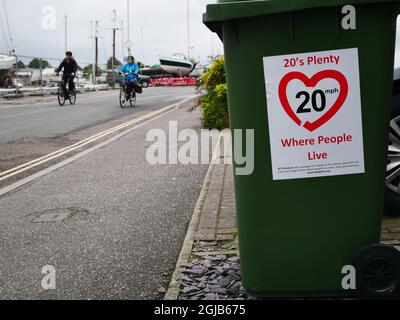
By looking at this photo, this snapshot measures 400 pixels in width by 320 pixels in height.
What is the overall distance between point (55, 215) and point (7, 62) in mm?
26815

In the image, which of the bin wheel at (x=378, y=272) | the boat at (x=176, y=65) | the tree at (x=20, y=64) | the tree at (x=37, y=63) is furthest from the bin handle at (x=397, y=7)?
the boat at (x=176, y=65)

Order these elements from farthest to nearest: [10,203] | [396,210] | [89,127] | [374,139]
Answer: [89,127], [10,203], [396,210], [374,139]

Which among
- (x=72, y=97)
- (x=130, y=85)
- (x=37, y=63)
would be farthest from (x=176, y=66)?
(x=130, y=85)

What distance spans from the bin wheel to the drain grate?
3099 mm

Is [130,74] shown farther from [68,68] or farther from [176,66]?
[176,66]

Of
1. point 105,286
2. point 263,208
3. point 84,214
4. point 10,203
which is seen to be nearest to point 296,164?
point 263,208

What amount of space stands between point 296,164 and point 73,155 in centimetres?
650

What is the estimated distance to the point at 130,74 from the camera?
18.4m

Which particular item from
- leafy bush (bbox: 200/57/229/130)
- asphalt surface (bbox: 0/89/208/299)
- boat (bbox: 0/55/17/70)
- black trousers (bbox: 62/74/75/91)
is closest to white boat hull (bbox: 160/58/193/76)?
boat (bbox: 0/55/17/70)

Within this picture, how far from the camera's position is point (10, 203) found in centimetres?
584

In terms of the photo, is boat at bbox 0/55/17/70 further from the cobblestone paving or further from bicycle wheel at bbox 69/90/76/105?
the cobblestone paving

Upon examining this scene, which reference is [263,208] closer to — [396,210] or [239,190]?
[239,190]

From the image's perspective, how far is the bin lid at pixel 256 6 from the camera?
260cm

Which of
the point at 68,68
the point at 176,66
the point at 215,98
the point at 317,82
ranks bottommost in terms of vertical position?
the point at 317,82
